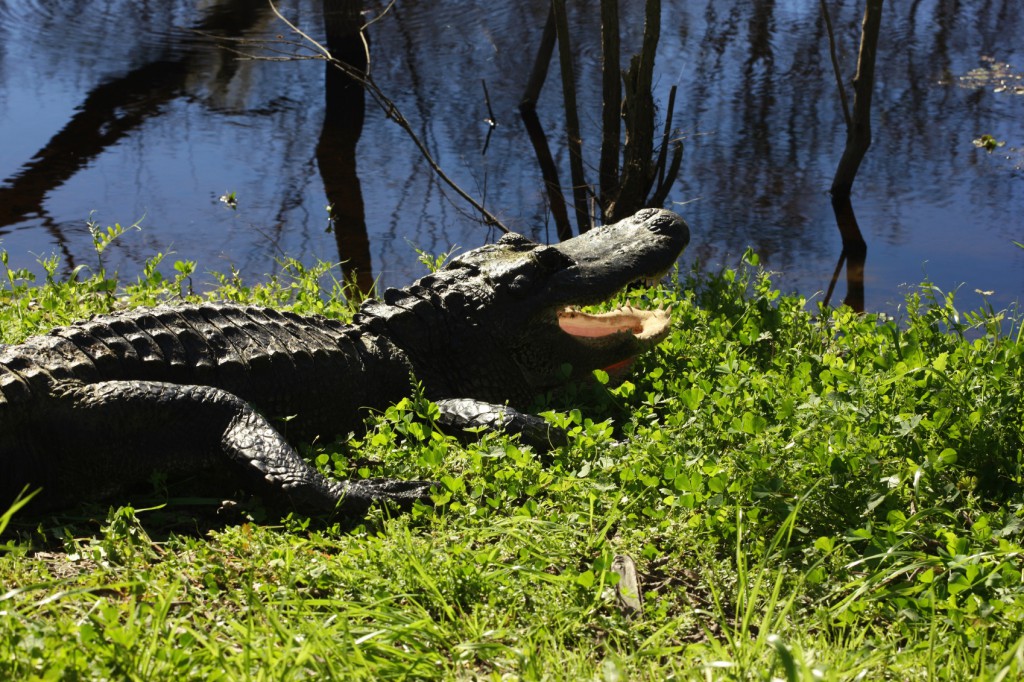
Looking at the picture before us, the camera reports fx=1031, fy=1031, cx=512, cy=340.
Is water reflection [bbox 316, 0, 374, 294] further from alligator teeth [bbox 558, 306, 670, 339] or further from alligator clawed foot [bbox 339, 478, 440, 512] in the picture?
alligator clawed foot [bbox 339, 478, 440, 512]

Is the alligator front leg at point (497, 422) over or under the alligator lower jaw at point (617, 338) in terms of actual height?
under

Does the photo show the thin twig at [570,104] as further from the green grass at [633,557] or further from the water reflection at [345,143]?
the green grass at [633,557]

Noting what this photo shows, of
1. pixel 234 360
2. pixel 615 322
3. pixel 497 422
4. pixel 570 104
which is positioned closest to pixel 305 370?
pixel 234 360

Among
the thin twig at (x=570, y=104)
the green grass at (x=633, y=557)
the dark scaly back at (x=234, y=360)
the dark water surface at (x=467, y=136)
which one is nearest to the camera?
the green grass at (x=633, y=557)

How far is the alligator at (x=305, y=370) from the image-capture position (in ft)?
11.0

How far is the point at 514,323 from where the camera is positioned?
4586 millimetres

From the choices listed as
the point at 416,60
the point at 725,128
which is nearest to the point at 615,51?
the point at 725,128

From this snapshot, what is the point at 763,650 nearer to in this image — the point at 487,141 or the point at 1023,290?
the point at 1023,290

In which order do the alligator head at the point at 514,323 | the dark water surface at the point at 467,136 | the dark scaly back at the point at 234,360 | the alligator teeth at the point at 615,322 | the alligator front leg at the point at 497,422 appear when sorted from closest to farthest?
the dark scaly back at the point at 234,360
the alligator front leg at the point at 497,422
the alligator head at the point at 514,323
the alligator teeth at the point at 615,322
the dark water surface at the point at 467,136

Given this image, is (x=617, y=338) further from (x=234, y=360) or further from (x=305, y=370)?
(x=234, y=360)

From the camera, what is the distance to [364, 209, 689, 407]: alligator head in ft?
14.7

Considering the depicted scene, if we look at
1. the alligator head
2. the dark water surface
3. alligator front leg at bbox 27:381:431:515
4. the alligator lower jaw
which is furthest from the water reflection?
alligator front leg at bbox 27:381:431:515

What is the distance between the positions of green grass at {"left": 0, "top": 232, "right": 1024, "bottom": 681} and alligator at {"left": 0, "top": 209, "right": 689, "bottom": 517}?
0.65 feet

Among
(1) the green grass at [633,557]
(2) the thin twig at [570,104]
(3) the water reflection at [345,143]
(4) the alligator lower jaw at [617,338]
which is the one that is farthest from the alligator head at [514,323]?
(2) the thin twig at [570,104]
